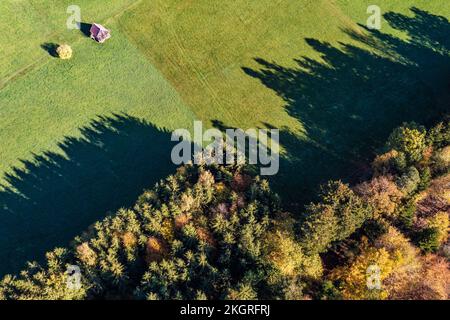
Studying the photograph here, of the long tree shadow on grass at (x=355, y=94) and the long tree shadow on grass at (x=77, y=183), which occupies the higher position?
the long tree shadow on grass at (x=355, y=94)

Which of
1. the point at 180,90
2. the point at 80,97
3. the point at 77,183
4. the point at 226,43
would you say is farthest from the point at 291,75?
the point at 77,183

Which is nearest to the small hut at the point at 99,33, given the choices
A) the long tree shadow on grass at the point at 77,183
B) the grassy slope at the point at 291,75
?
the grassy slope at the point at 291,75

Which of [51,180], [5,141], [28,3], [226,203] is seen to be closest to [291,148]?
[226,203]

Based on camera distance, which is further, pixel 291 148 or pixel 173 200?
pixel 291 148

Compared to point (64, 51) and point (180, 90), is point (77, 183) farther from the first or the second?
point (180, 90)

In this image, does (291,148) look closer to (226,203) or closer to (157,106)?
(226,203)

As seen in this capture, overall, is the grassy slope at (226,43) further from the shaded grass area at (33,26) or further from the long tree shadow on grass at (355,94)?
the shaded grass area at (33,26)
